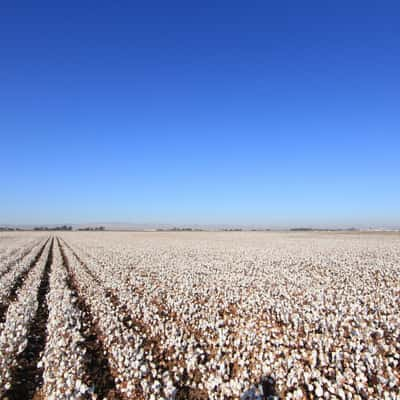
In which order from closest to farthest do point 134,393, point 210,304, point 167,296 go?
point 134,393
point 210,304
point 167,296

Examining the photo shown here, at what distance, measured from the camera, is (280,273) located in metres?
18.0

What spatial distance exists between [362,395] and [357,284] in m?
10.6

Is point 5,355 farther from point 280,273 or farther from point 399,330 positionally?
point 280,273

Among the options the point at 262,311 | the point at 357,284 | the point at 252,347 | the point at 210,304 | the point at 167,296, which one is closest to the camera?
the point at 252,347

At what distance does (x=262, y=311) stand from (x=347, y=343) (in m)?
3.25

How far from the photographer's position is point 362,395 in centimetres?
524

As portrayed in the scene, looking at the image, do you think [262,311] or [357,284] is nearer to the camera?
[262,311]

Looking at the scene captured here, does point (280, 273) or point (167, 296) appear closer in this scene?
point (167, 296)

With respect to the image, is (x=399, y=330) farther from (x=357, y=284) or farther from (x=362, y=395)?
(x=357, y=284)

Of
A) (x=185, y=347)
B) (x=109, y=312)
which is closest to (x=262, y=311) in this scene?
(x=185, y=347)

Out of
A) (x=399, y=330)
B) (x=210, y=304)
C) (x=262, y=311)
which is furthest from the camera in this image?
(x=210, y=304)

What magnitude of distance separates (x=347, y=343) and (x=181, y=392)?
4.72m

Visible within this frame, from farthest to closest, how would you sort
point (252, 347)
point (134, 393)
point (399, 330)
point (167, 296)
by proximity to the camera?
A: point (167, 296) → point (399, 330) → point (252, 347) → point (134, 393)

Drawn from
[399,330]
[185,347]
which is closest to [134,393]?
[185,347]
